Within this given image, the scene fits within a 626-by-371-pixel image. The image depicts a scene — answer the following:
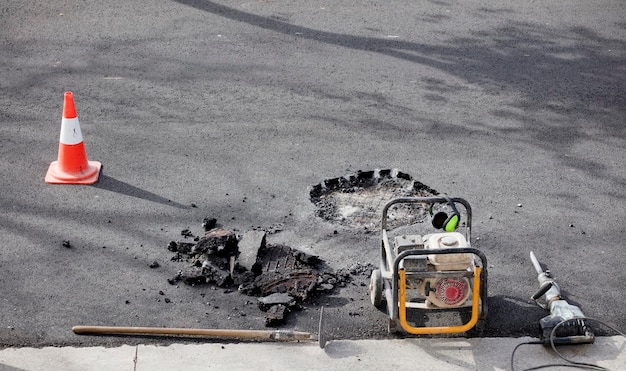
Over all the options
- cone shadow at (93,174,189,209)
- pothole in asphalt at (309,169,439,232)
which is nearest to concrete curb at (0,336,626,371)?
pothole in asphalt at (309,169,439,232)

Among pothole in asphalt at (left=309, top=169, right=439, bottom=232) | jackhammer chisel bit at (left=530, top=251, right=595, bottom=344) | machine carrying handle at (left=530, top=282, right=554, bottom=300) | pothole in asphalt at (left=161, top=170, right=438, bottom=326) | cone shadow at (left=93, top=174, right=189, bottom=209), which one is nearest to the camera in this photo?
jackhammer chisel bit at (left=530, top=251, right=595, bottom=344)

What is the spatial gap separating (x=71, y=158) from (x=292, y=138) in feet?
6.86

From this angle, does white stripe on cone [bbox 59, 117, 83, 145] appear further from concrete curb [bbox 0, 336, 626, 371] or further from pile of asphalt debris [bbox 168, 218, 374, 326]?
concrete curb [bbox 0, 336, 626, 371]

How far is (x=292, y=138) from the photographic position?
802 cm

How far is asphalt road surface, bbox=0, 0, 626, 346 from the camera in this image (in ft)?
19.3

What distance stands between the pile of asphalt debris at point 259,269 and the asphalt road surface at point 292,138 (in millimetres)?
98

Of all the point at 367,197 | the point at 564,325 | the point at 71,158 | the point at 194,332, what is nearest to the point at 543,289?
the point at 564,325

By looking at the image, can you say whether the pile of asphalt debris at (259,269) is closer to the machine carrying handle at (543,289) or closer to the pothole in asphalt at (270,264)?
the pothole in asphalt at (270,264)

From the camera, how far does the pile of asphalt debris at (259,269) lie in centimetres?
584

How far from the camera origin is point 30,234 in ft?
21.3

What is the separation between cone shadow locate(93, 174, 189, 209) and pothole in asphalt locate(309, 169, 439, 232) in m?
1.20

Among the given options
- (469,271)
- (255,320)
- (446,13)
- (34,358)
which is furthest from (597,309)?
(446,13)

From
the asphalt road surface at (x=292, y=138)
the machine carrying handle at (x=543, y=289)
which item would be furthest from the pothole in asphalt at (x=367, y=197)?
the machine carrying handle at (x=543, y=289)

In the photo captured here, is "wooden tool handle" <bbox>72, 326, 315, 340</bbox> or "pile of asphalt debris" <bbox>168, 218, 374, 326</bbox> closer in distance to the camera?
"wooden tool handle" <bbox>72, 326, 315, 340</bbox>
